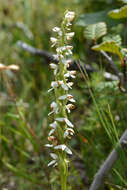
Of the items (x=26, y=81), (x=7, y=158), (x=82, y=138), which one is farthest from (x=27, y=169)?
(x=26, y=81)

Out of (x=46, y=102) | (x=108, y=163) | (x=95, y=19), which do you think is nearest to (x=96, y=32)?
(x=95, y=19)

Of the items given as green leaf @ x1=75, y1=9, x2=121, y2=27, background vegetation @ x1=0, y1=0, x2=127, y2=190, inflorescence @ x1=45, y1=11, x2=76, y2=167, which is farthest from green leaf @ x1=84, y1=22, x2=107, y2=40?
inflorescence @ x1=45, y1=11, x2=76, y2=167

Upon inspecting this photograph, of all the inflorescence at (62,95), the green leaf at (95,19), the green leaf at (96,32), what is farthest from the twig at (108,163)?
the green leaf at (95,19)

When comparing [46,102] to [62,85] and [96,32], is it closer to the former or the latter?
A: [96,32]

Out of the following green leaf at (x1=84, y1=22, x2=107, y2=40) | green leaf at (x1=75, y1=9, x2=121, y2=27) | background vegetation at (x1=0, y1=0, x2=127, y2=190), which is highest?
green leaf at (x1=84, y1=22, x2=107, y2=40)

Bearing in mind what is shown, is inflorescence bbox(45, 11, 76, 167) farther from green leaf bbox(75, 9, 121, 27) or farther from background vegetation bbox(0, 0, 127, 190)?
green leaf bbox(75, 9, 121, 27)

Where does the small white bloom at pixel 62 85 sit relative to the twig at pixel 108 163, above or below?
above

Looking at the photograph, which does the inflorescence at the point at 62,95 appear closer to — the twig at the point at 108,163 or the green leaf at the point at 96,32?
the twig at the point at 108,163

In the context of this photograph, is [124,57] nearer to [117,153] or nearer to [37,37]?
[117,153]
